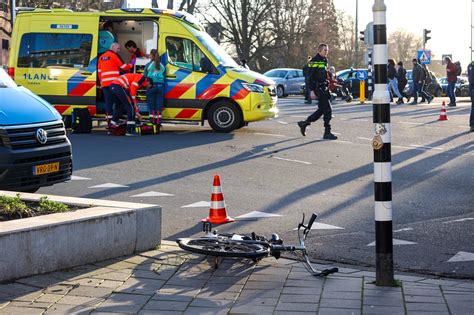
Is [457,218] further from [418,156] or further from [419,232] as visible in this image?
[418,156]

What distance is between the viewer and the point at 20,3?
153ft

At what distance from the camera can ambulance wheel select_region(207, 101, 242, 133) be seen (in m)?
19.3

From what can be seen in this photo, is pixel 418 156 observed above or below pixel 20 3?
below

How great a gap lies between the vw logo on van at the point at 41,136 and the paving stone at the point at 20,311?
460 cm

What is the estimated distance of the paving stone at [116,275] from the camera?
265 inches

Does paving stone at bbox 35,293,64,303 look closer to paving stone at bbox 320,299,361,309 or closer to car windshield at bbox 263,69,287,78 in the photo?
paving stone at bbox 320,299,361,309

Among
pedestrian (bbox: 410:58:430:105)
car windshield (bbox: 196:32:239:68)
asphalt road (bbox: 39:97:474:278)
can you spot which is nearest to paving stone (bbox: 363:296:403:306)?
asphalt road (bbox: 39:97:474:278)

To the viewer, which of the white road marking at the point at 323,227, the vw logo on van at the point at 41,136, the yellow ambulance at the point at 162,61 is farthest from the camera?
the yellow ambulance at the point at 162,61

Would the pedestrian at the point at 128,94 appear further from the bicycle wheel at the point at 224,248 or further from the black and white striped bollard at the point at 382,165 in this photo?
the black and white striped bollard at the point at 382,165

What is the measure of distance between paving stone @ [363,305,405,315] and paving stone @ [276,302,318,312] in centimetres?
34

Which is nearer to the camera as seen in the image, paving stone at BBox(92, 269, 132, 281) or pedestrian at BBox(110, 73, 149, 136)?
paving stone at BBox(92, 269, 132, 281)

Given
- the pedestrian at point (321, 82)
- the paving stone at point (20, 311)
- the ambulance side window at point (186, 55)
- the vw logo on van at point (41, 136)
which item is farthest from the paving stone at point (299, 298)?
the ambulance side window at point (186, 55)

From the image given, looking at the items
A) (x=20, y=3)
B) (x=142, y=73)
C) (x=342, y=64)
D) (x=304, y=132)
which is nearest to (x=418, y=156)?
(x=304, y=132)

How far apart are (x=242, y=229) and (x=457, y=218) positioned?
248cm
